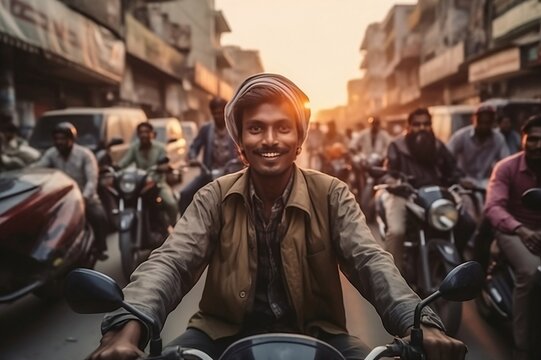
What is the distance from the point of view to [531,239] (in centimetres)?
328

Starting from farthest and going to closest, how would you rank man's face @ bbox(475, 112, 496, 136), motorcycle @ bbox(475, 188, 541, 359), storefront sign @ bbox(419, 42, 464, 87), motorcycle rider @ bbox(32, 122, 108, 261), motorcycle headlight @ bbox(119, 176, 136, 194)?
storefront sign @ bbox(419, 42, 464, 87)
man's face @ bbox(475, 112, 496, 136)
motorcycle headlight @ bbox(119, 176, 136, 194)
motorcycle rider @ bbox(32, 122, 108, 261)
motorcycle @ bbox(475, 188, 541, 359)

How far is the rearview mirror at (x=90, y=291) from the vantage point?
1369 mm

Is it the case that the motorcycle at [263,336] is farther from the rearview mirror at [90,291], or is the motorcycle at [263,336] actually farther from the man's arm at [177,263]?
the man's arm at [177,263]

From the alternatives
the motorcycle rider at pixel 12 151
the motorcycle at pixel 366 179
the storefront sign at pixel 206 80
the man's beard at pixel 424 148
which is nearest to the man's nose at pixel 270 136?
the man's beard at pixel 424 148

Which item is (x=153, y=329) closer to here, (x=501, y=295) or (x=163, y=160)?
(x=501, y=295)

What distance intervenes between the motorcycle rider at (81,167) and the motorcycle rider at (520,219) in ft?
12.4

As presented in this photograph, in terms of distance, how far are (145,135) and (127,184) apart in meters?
1.13

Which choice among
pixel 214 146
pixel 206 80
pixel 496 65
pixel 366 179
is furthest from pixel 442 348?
pixel 206 80

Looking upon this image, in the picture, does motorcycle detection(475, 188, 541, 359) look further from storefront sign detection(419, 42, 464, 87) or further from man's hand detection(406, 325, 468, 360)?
storefront sign detection(419, 42, 464, 87)

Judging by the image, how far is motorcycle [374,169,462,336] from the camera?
3764 millimetres

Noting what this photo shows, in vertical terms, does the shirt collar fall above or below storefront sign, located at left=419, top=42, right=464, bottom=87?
below

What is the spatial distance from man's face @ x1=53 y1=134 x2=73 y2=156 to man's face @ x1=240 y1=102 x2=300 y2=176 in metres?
4.35

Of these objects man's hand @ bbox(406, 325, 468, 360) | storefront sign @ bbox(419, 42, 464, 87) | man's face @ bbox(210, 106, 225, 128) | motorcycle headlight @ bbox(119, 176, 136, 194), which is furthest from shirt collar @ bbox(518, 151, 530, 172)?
storefront sign @ bbox(419, 42, 464, 87)

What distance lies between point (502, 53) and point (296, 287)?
17.9 m
